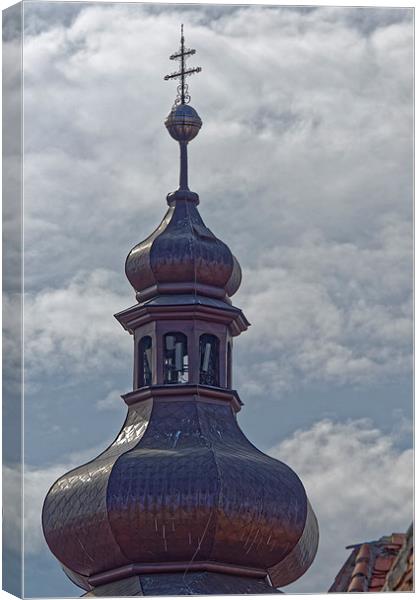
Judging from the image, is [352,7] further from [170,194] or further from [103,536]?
[103,536]

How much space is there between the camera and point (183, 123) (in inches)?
1640

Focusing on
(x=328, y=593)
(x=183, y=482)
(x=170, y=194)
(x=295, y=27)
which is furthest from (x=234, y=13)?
(x=183, y=482)

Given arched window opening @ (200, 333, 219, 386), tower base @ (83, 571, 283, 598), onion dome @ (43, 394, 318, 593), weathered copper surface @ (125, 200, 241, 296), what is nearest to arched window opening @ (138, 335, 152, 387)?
onion dome @ (43, 394, 318, 593)

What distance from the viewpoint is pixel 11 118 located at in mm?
33719

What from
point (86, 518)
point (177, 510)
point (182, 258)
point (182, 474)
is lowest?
point (177, 510)

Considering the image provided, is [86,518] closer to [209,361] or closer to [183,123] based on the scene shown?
[209,361]

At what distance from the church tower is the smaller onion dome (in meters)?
3.08

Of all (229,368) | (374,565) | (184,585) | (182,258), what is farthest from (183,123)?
(374,565)

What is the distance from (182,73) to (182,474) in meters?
10.3

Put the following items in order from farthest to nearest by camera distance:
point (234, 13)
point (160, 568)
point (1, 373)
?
point (160, 568)
point (234, 13)
point (1, 373)

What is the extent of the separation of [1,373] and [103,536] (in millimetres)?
14136

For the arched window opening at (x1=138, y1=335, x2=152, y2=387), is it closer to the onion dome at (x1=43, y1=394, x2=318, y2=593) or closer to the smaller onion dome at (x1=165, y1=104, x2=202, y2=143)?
the onion dome at (x1=43, y1=394, x2=318, y2=593)

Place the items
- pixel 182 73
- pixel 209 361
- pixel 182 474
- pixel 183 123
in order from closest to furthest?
pixel 182 73 → pixel 183 123 → pixel 182 474 → pixel 209 361

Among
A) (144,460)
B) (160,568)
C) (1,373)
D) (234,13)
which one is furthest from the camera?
(144,460)
